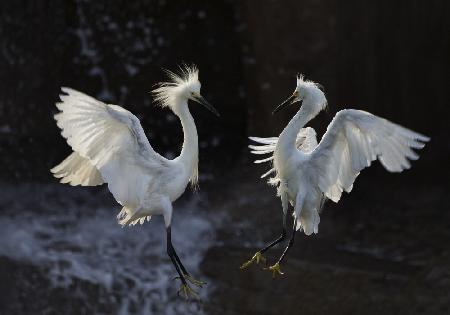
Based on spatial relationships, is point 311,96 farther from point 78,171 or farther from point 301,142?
point 78,171

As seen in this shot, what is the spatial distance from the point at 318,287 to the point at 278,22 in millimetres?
3838

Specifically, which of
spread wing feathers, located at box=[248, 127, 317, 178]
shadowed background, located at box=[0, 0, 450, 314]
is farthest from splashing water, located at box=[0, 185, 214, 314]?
spread wing feathers, located at box=[248, 127, 317, 178]

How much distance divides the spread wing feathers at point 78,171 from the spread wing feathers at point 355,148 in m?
1.56

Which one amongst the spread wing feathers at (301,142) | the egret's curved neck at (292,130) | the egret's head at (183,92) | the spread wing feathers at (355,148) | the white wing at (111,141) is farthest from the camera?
the spread wing feathers at (301,142)

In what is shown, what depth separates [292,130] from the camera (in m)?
6.79

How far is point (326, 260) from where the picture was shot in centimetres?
946

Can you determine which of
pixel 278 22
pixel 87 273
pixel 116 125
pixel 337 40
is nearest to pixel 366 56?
pixel 337 40

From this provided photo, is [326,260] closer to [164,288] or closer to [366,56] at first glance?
[164,288]

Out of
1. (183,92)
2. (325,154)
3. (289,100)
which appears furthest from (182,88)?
(325,154)

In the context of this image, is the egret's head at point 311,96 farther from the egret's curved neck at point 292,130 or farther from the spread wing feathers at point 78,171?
the spread wing feathers at point 78,171

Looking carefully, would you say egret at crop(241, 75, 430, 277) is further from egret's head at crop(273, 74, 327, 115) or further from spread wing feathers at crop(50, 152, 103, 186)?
spread wing feathers at crop(50, 152, 103, 186)

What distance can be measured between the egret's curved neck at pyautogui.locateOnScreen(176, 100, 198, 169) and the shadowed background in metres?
2.07

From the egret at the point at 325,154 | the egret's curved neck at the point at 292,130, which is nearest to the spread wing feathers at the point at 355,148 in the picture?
the egret at the point at 325,154

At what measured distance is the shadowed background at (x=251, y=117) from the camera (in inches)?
346
